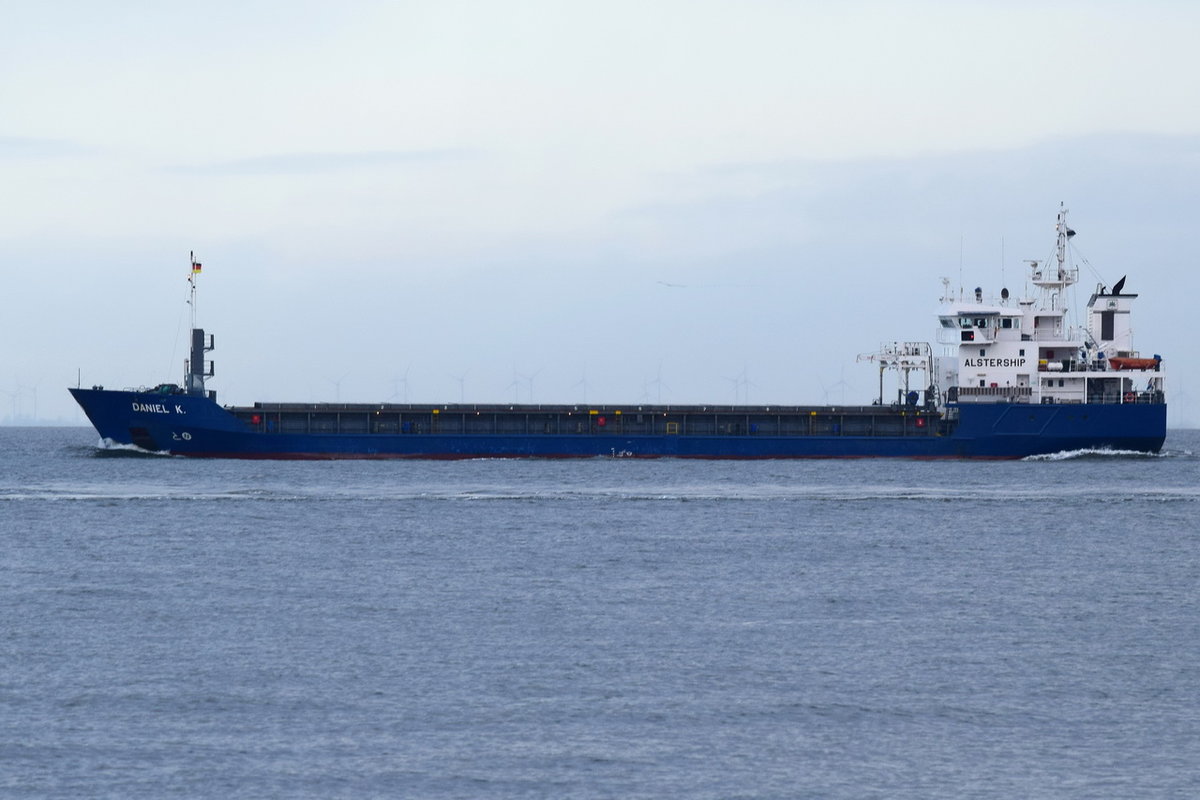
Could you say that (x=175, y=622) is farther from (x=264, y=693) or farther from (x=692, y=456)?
(x=692, y=456)

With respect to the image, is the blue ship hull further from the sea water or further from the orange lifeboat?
the sea water

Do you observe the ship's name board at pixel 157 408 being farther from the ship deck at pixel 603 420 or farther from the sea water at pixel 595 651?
the sea water at pixel 595 651

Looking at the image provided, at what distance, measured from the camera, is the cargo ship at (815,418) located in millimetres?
83938

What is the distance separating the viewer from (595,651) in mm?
30391

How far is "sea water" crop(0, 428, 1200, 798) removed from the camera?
875 inches

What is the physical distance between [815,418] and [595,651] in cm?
5930

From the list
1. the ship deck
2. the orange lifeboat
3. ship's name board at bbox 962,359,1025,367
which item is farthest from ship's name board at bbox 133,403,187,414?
the orange lifeboat

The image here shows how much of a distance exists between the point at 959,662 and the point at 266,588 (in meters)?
17.9

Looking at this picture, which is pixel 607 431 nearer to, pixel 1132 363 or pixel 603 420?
pixel 603 420

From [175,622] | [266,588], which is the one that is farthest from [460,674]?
[266,588]

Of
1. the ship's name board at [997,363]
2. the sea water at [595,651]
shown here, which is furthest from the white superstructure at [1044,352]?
the sea water at [595,651]

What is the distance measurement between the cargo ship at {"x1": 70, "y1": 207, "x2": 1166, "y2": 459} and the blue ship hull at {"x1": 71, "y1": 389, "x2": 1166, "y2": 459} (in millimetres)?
78

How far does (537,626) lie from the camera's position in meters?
33.3

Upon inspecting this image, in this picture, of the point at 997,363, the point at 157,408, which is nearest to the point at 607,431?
the point at 997,363
